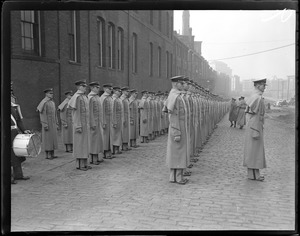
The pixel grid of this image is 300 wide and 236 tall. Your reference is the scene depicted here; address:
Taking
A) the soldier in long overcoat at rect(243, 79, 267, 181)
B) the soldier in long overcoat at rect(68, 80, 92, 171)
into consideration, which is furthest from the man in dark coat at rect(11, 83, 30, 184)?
the soldier in long overcoat at rect(243, 79, 267, 181)

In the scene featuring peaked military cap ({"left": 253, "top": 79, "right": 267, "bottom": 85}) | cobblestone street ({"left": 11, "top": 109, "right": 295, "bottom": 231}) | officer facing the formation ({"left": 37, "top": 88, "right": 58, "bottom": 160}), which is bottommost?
cobblestone street ({"left": 11, "top": 109, "right": 295, "bottom": 231})

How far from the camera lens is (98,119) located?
9492 millimetres

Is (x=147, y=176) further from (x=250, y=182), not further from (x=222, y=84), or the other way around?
(x=222, y=84)

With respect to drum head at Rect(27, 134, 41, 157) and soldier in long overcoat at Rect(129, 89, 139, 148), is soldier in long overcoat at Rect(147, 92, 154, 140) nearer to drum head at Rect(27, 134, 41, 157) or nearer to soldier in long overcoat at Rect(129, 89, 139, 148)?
soldier in long overcoat at Rect(129, 89, 139, 148)

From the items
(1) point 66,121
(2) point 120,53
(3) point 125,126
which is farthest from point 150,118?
(2) point 120,53

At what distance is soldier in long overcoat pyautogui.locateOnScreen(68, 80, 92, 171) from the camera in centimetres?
846

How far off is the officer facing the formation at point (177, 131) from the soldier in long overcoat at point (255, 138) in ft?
4.51

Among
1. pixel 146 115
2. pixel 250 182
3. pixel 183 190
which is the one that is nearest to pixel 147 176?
pixel 183 190

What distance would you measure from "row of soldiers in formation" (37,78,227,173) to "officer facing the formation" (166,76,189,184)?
26 centimetres

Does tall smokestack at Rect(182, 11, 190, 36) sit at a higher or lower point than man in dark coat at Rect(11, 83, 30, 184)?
higher

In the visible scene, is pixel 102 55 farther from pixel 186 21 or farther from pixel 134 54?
pixel 186 21

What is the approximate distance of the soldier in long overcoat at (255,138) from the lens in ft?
24.0

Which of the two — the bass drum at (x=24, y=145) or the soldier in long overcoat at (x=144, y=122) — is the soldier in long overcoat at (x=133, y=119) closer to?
the soldier in long overcoat at (x=144, y=122)

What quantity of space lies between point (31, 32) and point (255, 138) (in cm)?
504
